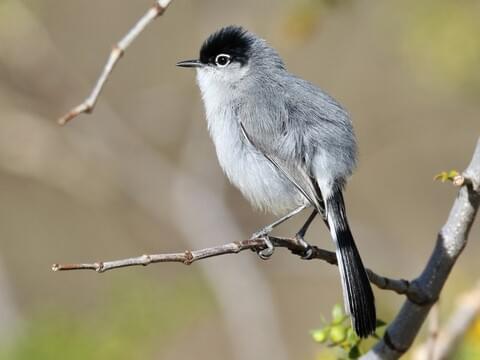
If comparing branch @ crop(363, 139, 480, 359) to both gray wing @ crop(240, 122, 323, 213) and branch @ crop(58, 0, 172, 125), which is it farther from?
branch @ crop(58, 0, 172, 125)

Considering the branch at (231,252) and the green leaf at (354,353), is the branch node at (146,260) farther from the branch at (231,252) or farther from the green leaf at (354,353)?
the green leaf at (354,353)

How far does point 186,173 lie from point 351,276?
122 inches

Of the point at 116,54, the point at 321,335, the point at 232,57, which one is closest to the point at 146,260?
the point at 116,54

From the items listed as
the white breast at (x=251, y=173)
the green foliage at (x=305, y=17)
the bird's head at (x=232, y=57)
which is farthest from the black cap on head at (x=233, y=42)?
the green foliage at (x=305, y=17)

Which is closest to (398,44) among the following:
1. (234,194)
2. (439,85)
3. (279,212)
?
(439,85)

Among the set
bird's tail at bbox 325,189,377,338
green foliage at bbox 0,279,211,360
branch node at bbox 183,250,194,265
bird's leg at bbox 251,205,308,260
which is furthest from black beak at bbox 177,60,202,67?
branch node at bbox 183,250,194,265

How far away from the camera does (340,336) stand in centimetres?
221

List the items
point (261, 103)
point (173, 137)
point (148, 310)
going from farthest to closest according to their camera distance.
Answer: point (173, 137), point (148, 310), point (261, 103)

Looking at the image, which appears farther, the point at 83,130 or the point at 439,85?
the point at 83,130

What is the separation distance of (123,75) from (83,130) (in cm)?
136

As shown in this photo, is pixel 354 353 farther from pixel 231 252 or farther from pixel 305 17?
pixel 305 17

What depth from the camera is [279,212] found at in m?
3.00

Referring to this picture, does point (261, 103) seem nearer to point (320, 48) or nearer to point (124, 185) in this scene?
point (124, 185)

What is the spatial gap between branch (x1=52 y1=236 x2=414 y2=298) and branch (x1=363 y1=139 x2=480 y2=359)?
0.04 m
